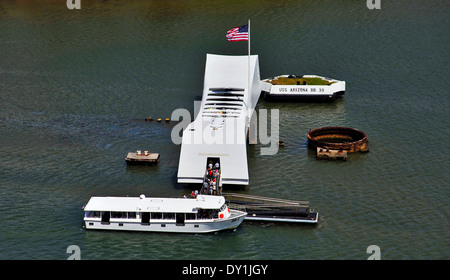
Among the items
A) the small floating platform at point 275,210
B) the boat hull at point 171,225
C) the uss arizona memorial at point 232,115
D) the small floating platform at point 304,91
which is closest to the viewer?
the boat hull at point 171,225

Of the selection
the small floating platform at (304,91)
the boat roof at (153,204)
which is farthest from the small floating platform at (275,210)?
the small floating platform at (304,91)

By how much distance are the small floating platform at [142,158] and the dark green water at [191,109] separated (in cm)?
105

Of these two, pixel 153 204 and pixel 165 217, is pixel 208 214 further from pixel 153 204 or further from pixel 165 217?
pixel 153 204

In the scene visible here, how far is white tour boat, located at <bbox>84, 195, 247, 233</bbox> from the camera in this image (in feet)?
260

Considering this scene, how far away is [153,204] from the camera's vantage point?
8044 cm

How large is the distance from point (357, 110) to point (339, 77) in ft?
45.1

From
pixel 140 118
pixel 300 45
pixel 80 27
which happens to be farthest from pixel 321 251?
pixel 80 27

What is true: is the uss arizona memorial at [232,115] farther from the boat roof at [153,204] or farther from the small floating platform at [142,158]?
the boat roof at [153,204]

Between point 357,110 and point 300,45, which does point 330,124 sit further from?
point 300,45

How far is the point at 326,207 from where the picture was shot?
84188 millimetres

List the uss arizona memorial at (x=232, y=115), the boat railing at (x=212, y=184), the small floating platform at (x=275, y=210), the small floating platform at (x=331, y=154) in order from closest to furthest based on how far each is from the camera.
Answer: the small floating platform at (x=275, y=210) → the boat railing at (x=212, y=184) → the uss arizona memorial at (x=232, y=115) → the small floating platform at (x=331, y=154)

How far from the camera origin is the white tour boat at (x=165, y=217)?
79.1 meters

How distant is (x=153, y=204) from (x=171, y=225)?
116 inches

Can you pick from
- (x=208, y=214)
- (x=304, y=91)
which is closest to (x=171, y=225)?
(x=208, y=214)
